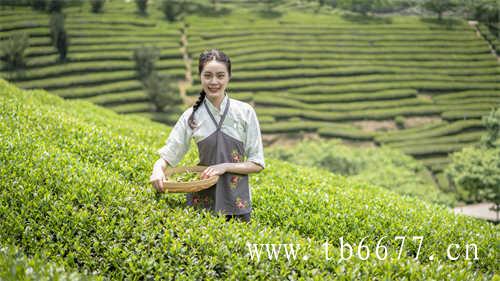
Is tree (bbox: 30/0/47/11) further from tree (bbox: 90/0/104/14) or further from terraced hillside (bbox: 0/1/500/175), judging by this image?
tree (bbox: 90/0/104/14)

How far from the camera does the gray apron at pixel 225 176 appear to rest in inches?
116

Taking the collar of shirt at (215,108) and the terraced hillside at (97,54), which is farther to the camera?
the terraced hillside at (97,54)

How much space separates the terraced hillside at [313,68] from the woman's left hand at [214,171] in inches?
1160

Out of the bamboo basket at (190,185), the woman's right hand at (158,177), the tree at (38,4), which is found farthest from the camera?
the tree at (38,4)

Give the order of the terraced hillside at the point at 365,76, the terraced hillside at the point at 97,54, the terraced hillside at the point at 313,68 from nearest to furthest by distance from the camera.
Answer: the terraced hillside at the point at 97,54 < the terraced hillside at the point at 313,68 < the terraced hillside at the point at 365,76

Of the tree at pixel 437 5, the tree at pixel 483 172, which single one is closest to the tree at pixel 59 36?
the tree at pixel 483 172

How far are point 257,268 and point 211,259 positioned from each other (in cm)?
33

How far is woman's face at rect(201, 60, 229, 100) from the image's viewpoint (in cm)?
286

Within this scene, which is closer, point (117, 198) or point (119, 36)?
point (117, 198)

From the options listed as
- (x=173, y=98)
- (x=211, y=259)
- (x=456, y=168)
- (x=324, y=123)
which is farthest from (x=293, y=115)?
(x=211, y=259)

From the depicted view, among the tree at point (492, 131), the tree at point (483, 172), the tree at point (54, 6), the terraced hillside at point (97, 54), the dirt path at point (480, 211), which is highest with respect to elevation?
the tree at point (54, 6)

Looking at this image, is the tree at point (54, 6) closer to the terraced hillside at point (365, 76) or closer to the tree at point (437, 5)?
the terraced hillside at point (365, 76)

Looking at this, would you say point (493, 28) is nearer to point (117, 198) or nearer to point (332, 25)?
point (332, 25)

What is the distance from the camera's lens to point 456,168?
23359 millimetres
